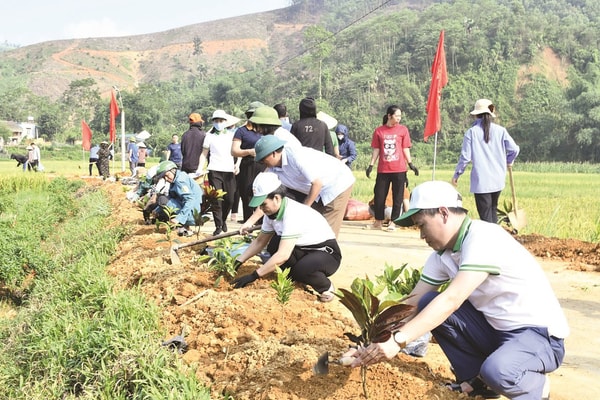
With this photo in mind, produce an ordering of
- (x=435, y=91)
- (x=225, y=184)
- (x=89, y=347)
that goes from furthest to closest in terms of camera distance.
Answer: (x=435, y=91)
(x=225, y=184)
(x=89, y=347)

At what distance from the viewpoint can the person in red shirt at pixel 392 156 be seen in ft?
27.6

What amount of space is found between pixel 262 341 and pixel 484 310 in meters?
1.34

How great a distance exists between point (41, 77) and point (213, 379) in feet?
487

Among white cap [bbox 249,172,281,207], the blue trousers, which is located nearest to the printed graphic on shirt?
white cap [bbox 249,172,281,207]

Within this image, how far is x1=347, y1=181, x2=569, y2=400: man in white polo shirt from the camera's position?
2594 millimetres

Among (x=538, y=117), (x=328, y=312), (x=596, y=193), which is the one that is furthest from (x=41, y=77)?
(x=328, y=312)

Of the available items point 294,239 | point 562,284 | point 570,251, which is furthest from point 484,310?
point 570,251

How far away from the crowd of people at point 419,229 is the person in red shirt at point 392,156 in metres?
0.02

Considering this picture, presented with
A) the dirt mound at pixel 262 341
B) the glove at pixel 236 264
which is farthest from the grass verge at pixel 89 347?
the glove at pixel 236 264

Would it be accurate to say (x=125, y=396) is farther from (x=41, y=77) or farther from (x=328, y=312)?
(x=41, y=77)

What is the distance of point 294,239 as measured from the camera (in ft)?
14.2

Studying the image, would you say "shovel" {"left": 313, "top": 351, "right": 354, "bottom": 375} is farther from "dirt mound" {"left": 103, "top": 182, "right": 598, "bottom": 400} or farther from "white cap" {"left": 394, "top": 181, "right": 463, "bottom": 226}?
"white cap" {"left": 394, "top": 181, "right": 463, "bottom": 226}

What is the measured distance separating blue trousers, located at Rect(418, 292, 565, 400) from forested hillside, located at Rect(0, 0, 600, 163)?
128 feet

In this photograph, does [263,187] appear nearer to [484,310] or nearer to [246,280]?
[246,280]
